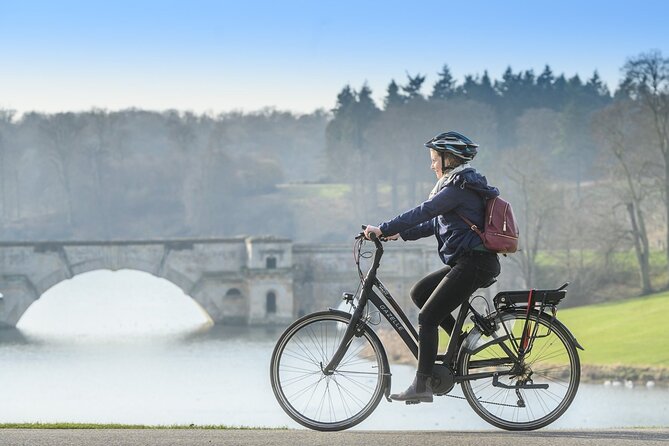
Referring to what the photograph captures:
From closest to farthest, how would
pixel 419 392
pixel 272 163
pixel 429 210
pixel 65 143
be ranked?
pixel 429 210
pixel 419 392
pixel 65 143
pixel 272 163

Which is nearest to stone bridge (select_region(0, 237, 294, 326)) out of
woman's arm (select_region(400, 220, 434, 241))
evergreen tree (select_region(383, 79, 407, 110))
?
evergreen tree (select_region(383, 79, 407, 110))

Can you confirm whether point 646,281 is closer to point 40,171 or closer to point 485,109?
point 485,109

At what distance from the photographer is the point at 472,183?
23.7ft

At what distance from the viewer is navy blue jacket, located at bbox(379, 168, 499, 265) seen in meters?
7.20

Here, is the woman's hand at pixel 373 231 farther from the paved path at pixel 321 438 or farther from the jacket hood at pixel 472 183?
the paved path at pixel 321 438

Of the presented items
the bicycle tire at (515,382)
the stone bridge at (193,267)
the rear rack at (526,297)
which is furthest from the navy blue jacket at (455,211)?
the stone bridge at (193,267)

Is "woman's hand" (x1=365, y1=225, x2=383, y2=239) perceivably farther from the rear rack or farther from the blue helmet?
the rear rack

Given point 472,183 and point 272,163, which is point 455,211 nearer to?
point 472,183

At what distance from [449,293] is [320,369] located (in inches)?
41.4

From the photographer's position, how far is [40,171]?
81.9 metres

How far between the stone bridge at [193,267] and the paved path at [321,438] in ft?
150

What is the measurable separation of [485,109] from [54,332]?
146 ft

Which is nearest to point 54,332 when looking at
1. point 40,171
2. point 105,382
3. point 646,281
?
point 105,382

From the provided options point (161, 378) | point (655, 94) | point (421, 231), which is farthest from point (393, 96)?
point (421, 231)
